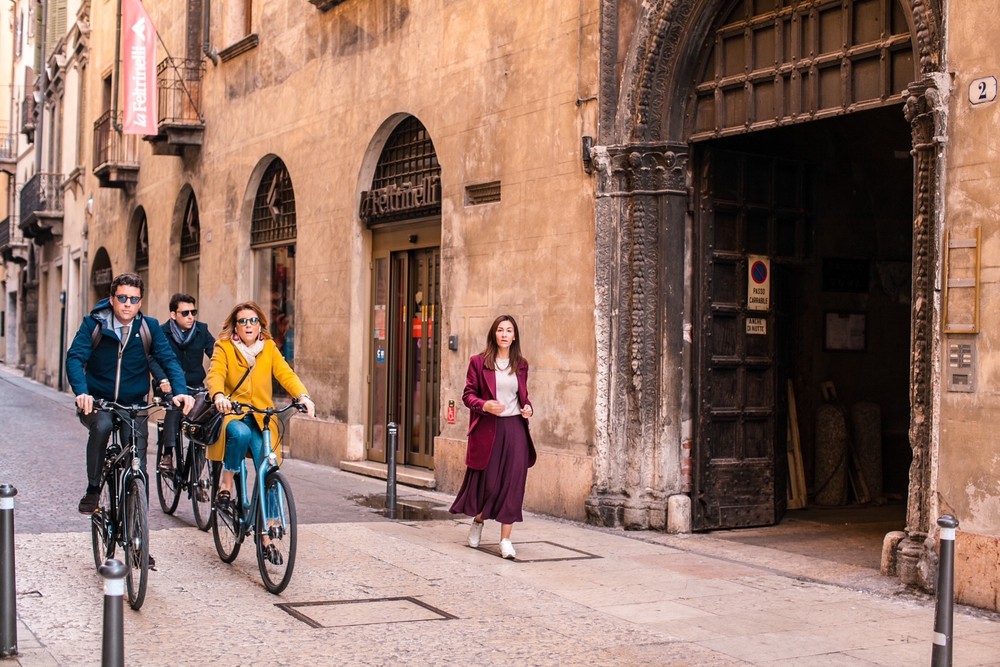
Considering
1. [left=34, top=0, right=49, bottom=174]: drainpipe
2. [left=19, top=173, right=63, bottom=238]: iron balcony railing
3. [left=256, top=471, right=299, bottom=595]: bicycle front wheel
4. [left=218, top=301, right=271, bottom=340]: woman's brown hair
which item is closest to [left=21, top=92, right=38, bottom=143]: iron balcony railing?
[left=34, top=0, right=49, bottom=174]: drainpipe

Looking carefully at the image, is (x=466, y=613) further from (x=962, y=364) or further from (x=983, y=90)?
(x=983, y=90)

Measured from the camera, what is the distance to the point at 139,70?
22.1 metres

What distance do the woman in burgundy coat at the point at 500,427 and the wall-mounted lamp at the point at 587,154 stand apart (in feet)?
7.41

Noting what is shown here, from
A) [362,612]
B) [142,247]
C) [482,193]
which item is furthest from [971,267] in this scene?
[142,247]

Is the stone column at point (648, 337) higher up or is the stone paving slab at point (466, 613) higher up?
the stone column at point (648, 337)

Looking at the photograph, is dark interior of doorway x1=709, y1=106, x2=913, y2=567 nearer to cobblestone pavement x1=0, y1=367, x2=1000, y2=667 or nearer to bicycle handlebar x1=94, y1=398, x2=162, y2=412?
cobblestone pavement x1=0, y1=367, x2=1000, y2=667

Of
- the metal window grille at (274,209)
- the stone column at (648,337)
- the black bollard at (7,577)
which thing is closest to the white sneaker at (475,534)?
the stone column at (648,337)

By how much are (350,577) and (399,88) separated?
25.4ft

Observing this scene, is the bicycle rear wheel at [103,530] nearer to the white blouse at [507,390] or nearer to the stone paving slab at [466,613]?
the stone paving slab at [466,613]

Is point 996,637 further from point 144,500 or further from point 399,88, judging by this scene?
point 399,88

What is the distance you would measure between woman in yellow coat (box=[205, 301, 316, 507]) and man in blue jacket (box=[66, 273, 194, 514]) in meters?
0.51

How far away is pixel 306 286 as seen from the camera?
16938 millimetres

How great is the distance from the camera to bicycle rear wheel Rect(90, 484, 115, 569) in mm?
7648

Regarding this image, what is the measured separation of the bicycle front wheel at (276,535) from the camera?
760cm
